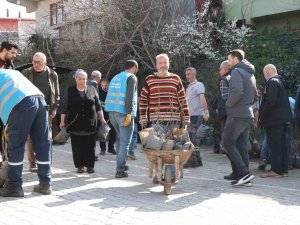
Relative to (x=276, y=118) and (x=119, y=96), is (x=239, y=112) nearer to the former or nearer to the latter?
(x=276, y=118)

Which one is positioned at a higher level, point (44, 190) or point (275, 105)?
point (275, 105)

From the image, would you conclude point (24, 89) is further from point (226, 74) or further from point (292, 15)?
point (292, 15)

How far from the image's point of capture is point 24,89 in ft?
20.0

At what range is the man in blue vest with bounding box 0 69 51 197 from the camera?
237 inches

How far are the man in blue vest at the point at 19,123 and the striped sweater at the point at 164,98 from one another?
1642 mm

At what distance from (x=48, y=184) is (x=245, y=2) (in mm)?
12672

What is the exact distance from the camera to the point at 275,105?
312 inches

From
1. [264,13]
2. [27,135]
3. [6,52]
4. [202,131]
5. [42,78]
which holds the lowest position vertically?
[202,131]

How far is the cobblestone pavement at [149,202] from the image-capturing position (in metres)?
5.32

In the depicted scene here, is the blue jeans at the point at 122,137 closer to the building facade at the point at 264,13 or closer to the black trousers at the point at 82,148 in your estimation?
the black trousers at the point at 82,148

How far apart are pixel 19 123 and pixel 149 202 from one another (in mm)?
1953

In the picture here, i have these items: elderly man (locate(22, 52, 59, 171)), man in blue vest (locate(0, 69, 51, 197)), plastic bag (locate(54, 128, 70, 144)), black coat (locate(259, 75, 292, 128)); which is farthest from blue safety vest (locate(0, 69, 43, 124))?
black coat (locate(259, 75, 292, 128))

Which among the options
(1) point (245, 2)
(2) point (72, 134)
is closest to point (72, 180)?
(2) point (72, 134)

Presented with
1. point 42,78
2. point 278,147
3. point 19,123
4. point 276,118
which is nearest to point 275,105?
point 276,118
